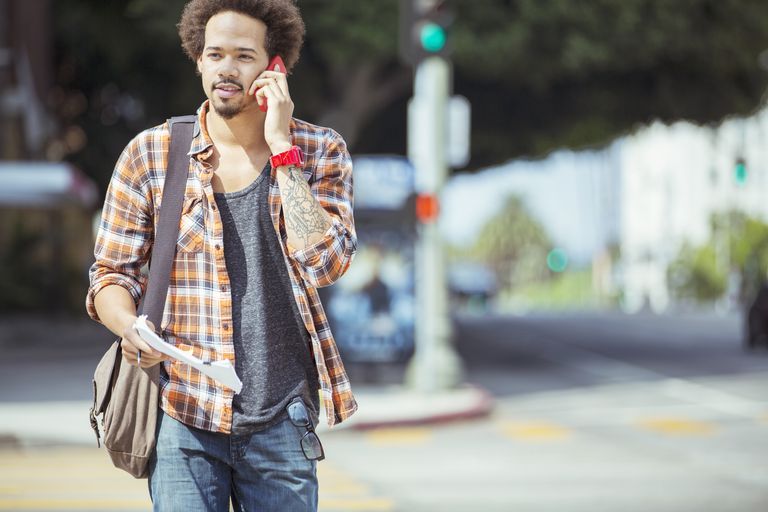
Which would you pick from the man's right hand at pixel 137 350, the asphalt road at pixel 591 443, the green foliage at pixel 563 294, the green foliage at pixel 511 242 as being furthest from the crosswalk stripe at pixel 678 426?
the green foliage at pixel 511 242

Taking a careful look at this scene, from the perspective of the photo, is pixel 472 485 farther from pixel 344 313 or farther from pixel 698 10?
pixel 698 10

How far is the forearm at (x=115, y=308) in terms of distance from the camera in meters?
3.03

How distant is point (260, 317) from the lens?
10.3 feet

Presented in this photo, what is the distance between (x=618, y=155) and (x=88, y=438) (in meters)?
110

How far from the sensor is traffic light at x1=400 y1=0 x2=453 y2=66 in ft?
50.6

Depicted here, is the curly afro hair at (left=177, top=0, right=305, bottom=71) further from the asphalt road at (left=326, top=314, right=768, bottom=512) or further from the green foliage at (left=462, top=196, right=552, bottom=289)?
the green foliage at (left=462, top=196, right=552, bottom=289)

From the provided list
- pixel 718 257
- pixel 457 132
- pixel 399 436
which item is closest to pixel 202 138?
pixel 399 436

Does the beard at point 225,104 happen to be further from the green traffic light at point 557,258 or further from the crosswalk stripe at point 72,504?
the green traffic light at point 557,258

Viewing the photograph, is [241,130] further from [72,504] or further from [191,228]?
[72,504]

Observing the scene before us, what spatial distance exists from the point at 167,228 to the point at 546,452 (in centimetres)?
835

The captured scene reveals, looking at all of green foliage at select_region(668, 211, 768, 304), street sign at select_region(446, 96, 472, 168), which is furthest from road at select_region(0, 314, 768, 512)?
green foliage at select_region(668, 211, 768, 304)

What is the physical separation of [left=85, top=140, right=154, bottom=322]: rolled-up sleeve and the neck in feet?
0.64

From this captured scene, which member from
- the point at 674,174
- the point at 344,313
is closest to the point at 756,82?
the point at 344,313

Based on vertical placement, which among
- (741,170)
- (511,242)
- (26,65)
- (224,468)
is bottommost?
(224,468)
